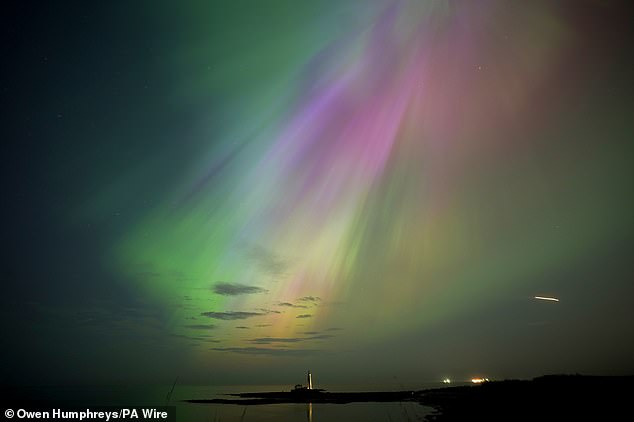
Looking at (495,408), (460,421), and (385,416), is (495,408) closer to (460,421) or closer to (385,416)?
(460,421)

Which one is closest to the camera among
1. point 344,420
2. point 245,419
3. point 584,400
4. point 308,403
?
point 584,400

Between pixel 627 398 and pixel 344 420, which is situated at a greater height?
pixel 627 398

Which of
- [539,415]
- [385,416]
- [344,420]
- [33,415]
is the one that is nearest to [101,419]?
[33,415]

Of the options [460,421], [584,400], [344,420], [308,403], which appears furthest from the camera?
[308,403]

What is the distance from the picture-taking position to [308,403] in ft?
249

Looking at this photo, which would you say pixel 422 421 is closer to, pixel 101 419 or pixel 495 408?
pixel 495 408

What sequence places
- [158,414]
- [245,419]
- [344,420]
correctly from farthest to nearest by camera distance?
[158,414] < [245,419] < [344,420]

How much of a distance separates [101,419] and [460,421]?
48.6 m

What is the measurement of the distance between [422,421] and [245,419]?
25.8 metres

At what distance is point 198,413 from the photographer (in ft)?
216

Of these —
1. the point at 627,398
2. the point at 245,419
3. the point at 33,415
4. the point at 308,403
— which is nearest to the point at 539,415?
the point at 627,398

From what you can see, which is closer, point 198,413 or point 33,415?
point 33,415

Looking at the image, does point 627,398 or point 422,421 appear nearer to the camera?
point 627,398

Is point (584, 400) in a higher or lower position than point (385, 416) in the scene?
higher
